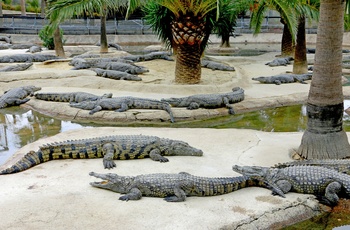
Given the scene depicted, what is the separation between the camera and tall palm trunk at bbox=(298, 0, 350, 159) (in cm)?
537

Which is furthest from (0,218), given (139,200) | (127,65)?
(127,65)

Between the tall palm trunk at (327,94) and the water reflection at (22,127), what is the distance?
4558mm

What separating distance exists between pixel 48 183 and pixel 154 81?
23.1 feet

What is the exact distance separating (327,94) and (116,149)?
298 cm

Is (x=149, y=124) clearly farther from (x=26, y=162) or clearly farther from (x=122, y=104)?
(x=26, y=162)

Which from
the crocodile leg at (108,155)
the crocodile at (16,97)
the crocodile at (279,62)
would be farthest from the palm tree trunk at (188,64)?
the crocodile leg at (108,155)

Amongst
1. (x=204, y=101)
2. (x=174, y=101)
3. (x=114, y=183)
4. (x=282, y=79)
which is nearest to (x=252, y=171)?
(x=114, y=183)

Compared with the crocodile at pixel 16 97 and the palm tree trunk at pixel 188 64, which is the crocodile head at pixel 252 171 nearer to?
the palm tree trunk at pixel 188 64

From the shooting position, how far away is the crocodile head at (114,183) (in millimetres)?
4465

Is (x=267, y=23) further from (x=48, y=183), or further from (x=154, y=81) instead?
(x=48, y=183)

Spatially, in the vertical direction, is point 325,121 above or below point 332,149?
above

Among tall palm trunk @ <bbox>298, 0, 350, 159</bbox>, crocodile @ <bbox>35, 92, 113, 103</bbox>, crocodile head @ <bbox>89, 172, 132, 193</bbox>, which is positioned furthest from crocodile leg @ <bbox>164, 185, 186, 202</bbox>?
crocodile @ <bbox>35, 92, 113, 103</bbox>

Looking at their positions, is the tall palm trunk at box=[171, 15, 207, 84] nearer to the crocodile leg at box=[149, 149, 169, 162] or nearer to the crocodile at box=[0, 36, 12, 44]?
the crocodile leg at box=[149, 149, 169, 162]

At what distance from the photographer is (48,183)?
468cm
